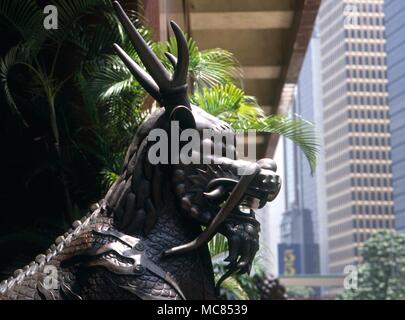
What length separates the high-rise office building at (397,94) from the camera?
269ft

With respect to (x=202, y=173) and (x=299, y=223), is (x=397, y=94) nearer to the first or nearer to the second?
(x=299, y=223)

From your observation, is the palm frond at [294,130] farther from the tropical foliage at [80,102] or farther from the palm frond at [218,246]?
the palm frond at [218,246]

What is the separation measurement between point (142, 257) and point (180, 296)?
9.4 inches

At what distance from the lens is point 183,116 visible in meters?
3.70

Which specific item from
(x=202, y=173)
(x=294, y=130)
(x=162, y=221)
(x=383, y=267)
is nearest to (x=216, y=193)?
(x=202, y=173)

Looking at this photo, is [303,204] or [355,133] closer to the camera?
[355,133]

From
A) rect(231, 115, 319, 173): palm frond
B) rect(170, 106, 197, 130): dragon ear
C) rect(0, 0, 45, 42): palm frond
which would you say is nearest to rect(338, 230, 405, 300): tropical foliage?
rect(231, 115, 319, 173): palm frond

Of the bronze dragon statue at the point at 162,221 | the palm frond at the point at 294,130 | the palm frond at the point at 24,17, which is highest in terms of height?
the palm frond at the point at 24,17

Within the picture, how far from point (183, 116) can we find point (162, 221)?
48cm

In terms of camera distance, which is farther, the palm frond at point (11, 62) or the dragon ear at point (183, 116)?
the palm frond at point (11, 62)

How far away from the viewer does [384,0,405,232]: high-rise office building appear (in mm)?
81875

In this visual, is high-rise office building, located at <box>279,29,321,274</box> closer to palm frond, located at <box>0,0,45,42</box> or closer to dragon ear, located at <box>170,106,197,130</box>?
palm frond, located at <box>0,0,45,42</box>

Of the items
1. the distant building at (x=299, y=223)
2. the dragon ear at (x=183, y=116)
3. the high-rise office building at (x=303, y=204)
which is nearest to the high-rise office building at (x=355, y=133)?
the high-rise office building at (x=303, y=204)
